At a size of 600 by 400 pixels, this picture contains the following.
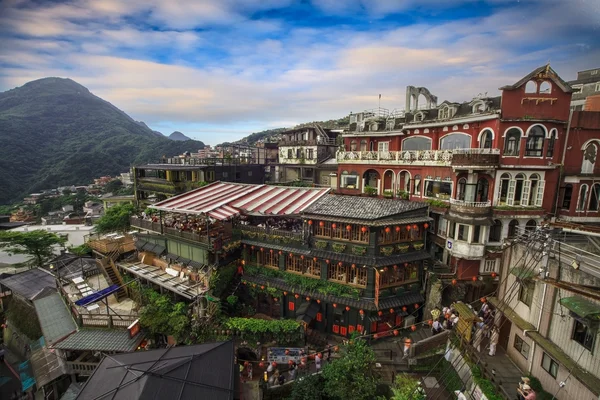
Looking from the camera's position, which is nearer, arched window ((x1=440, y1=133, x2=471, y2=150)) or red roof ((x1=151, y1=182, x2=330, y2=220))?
arched window ((x1=440, y1=133, x2=471, y2=150))

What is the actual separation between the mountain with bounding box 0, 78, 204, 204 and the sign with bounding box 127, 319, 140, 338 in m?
113

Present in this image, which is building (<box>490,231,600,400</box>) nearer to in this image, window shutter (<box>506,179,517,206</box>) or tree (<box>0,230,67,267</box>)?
window shutter (<box>506,179,517,206</box>)

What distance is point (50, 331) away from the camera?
23.1m

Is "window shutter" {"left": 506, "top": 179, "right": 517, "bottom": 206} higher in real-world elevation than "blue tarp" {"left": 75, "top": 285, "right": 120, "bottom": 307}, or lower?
higher

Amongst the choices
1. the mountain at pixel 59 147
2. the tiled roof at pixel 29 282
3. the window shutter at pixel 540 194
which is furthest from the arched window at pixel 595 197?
the mountain at pixel 59 147

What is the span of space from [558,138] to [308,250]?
22.7 meters

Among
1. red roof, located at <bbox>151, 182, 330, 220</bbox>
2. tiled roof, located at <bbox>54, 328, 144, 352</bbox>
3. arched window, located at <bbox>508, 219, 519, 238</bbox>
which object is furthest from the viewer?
red roof, located at <bbox>151, 182, 330, 220</bbox>

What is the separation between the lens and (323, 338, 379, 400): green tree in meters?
16.1

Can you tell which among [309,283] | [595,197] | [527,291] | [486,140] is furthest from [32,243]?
[595,197]

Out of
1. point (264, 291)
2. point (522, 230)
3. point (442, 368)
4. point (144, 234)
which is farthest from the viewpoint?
point (144, 234)

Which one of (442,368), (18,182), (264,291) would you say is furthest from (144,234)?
(18,182)

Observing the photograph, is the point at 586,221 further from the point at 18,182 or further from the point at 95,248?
the point at 18,182

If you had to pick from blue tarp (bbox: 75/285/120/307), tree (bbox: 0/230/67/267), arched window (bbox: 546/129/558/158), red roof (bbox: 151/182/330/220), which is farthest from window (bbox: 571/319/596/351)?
tree (bbox: 0/230/67/267)

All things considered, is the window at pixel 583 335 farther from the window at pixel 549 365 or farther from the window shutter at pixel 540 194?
the window shutter at pixel 540 194
